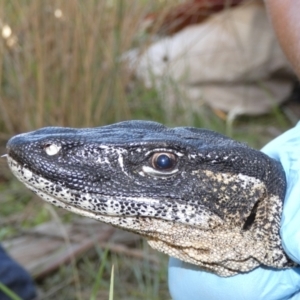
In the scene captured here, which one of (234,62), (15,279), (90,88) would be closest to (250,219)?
(15,279)

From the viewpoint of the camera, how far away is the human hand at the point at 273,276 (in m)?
1.50

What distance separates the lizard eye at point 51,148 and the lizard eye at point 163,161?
21 cm

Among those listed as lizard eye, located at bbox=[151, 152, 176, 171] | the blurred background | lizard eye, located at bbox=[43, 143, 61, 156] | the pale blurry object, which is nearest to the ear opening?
lizard eye, located at bbox=[151, 152, 176, 171]

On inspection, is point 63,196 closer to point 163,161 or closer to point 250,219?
point 163,161

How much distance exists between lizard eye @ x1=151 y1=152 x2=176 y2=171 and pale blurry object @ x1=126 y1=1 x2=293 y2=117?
2617mm

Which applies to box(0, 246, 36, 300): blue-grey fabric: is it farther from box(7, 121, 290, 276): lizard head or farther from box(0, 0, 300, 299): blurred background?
box(7, 121, 290, 276): lizard head

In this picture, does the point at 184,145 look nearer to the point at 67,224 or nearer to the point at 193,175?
the point at 193,175

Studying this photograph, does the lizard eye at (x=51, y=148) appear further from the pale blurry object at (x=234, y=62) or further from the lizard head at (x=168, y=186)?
the pale blurry object at (x=234, y=62)

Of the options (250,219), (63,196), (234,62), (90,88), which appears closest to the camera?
(63,196)

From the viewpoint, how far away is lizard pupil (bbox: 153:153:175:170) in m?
1.47

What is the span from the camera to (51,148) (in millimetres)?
1442

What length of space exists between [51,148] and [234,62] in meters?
3.19

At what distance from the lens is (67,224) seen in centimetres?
320

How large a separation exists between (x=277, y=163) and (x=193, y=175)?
259 mm
